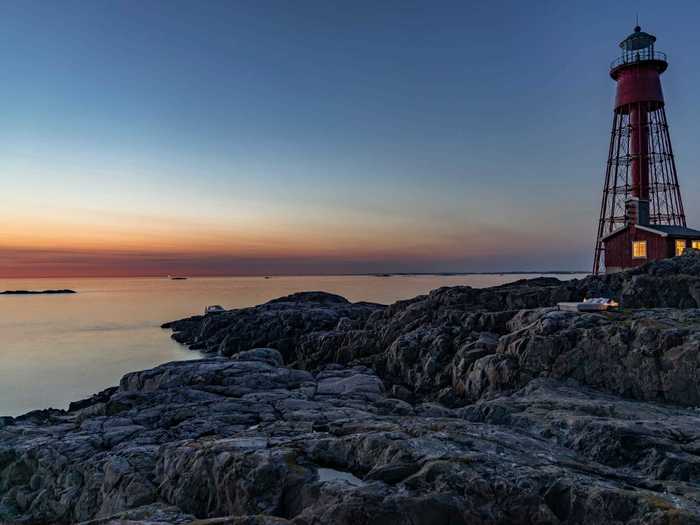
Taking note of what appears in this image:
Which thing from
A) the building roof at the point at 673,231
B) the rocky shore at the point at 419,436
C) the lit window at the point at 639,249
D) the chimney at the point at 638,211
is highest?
the chimney at the point at 638,211

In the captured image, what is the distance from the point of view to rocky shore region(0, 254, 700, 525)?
9.34 metres

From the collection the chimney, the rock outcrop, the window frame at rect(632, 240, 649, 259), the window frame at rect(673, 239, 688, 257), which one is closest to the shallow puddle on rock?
the rock outcrop

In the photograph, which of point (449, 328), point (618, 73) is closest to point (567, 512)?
point (449, 328)

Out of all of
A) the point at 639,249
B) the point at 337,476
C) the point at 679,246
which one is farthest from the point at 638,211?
the point at 337,476

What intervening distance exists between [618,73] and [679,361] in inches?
2212

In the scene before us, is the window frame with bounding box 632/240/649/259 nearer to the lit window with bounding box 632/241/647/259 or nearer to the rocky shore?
the lit window with bounding box 632/241/647/259

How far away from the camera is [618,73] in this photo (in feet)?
203

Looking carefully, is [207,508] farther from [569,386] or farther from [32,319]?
[32,319]

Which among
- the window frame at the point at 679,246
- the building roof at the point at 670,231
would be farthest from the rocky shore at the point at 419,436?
the building roof at the point at 670,231

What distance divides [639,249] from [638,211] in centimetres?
487

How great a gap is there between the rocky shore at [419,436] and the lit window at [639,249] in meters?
19.3

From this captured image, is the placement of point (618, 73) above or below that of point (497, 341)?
above

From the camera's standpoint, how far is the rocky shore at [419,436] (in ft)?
30.6

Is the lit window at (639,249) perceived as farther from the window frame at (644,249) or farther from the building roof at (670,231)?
the building roof at (670,231)
